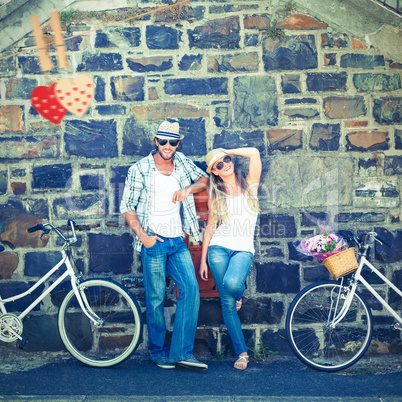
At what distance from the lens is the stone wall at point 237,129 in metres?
4.57

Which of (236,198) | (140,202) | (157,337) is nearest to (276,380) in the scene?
→ (157,337)

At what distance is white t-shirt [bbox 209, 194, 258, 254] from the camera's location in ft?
13.6

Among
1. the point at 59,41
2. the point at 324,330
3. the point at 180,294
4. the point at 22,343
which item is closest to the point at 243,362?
the point at 180,294

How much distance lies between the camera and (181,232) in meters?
4.30

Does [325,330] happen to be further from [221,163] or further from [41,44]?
[41,44]

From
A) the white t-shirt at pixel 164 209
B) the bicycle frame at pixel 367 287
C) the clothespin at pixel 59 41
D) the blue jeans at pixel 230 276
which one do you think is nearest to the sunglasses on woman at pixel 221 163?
the white t-shirt at pixel 164 209

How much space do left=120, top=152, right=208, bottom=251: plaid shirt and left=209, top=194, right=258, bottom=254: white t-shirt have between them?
0.32 metres

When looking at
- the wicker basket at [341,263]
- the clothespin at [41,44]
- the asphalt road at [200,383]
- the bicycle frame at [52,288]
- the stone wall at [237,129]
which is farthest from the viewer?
the stone wall at [237,129]

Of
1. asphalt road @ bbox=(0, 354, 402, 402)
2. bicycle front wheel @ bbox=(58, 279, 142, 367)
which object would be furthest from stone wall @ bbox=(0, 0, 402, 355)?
asphalt road @ bbox=(0, 354, 402, 402)

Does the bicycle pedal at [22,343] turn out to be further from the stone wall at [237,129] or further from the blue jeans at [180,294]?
the blue jeans at [180,294]

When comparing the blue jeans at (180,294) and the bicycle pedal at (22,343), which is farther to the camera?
the bicycle pedal at (22,343)

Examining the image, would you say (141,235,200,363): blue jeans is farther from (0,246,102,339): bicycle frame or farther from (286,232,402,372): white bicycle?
(286,232,402,372): white bicycle

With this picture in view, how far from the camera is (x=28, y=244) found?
4688 mm

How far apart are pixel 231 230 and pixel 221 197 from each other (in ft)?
1.08
